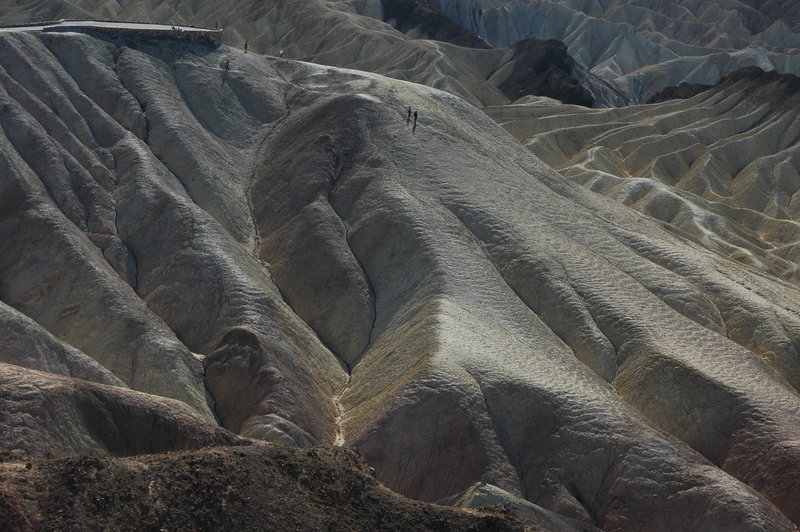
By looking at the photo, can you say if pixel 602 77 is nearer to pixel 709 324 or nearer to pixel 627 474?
pixel 709 324

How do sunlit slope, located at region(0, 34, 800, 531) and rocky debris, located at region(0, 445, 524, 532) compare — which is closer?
rocky debris, located at region(0, 445, 524, 532)

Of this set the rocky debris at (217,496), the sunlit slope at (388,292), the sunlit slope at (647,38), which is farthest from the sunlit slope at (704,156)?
Result: the rocky debris at (217,496)

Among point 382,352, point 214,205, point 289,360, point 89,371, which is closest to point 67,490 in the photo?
point 89,371

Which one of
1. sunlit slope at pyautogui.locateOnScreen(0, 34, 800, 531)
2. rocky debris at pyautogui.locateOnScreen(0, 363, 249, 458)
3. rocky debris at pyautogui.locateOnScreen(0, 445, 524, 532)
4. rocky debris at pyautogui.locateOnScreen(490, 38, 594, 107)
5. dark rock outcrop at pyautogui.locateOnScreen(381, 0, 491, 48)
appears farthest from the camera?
dark rock outcrop at pyautogui.locateOnScreen(381, 0, 491, 48)

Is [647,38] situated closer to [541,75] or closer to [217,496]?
[541,75]

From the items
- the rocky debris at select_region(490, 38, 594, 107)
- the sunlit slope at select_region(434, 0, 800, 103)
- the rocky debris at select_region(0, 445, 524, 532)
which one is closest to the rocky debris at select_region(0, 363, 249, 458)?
the rocky debris at select_region(0, 445, 524, 532)

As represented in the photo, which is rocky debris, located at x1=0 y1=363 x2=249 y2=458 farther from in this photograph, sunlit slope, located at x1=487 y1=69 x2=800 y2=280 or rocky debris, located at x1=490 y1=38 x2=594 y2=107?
rocky debris, located at x1=490 y1=38 x2=594 y2=107

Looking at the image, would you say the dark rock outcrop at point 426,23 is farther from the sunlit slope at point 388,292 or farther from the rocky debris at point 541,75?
the sunlit slope at point 388,292
